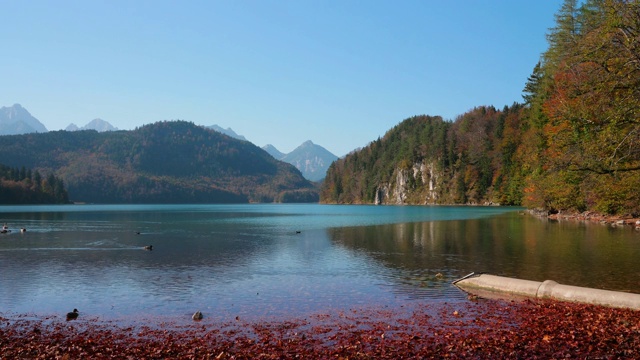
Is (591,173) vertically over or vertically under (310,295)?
over

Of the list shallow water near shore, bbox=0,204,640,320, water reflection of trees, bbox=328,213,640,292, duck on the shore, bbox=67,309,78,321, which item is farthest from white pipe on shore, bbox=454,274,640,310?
duck on the shore, bbox=67,309,78,321

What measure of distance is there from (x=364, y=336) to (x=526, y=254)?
89.7 ft

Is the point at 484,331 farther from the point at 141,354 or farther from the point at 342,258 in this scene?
the point at 342,258

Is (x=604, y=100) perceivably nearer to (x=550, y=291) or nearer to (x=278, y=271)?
(x=550, y=291)

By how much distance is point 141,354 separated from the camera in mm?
14836

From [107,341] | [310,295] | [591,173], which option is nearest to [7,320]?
[107,341]

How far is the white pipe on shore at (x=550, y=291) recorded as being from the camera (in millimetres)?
19875

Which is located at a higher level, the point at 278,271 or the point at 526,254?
the point at 526,254

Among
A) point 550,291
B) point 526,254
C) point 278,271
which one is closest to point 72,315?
point 278,271

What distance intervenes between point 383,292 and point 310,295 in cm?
396

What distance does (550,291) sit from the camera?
22.3 metres

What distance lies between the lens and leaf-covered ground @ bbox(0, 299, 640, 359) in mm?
14578

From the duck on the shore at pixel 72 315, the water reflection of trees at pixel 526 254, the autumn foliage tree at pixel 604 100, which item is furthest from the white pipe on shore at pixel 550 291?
the duck on the shore at pixel 72 315

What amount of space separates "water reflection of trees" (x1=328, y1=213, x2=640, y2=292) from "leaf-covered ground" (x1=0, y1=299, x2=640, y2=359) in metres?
9.73
